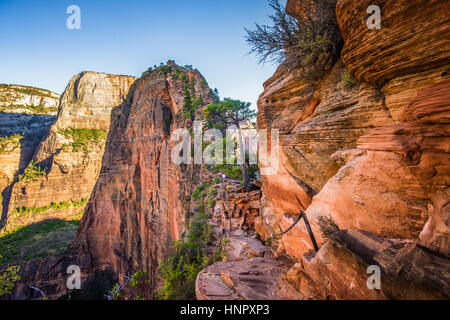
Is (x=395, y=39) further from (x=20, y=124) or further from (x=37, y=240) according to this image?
(x=20, y=124)

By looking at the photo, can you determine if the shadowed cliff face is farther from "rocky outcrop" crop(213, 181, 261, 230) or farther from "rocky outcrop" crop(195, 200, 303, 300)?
"rocky outcrop" crop(195, 200, 303, 300)

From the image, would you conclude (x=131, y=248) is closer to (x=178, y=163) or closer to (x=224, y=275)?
(x=178, y=163)

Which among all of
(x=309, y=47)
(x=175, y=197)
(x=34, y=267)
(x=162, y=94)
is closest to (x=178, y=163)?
(x=175, y=197)

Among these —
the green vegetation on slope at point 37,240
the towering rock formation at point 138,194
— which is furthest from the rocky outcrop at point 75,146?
the towering rock formation at point 138,194

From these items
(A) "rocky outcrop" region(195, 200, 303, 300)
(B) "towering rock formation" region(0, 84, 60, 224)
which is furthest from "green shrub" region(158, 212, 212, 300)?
(B) "towering rock formation" region(0, 84, 60, 224)

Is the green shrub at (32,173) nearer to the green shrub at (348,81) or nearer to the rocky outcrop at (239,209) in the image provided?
the rocky outcrop at (239,209)
